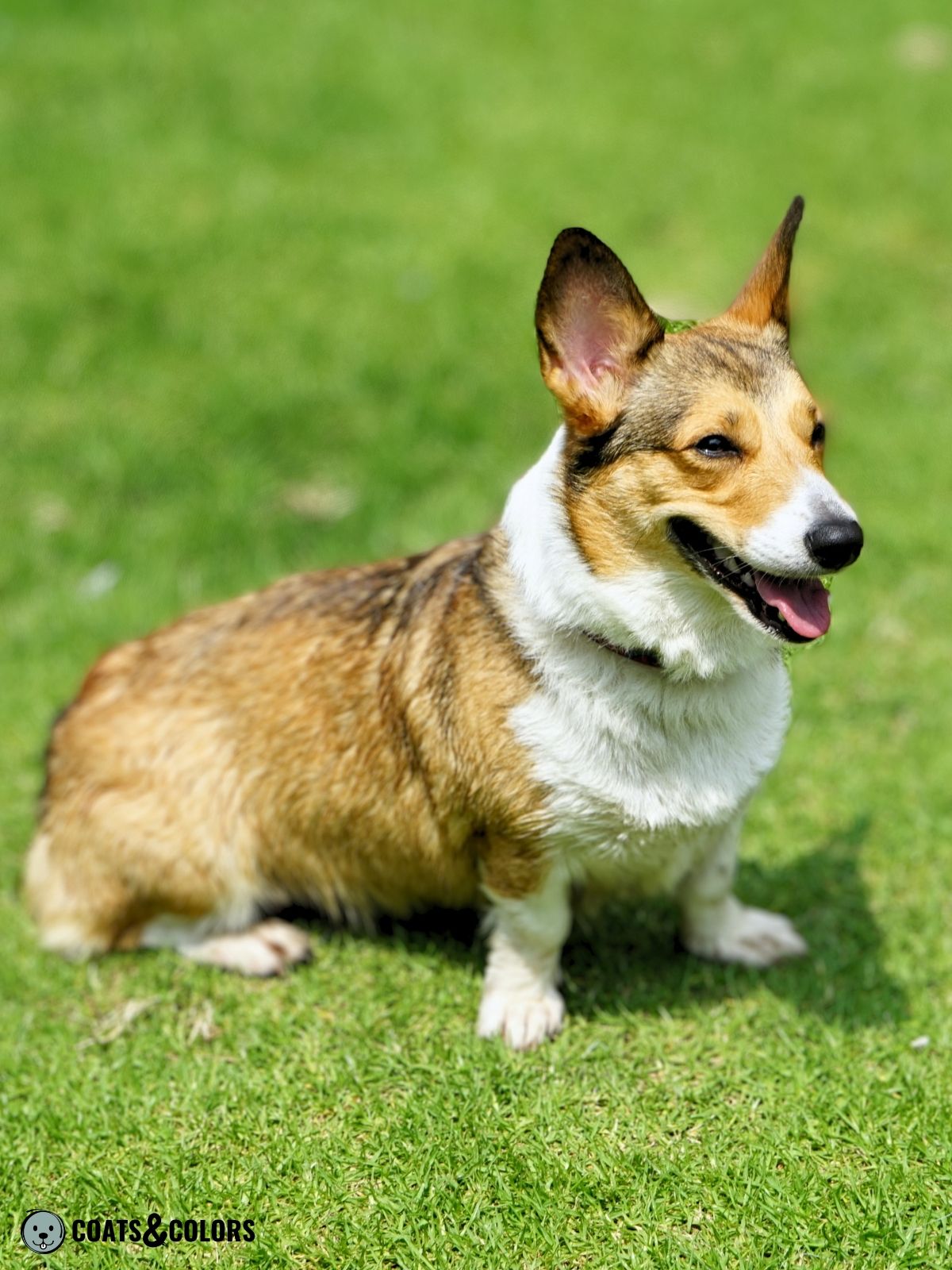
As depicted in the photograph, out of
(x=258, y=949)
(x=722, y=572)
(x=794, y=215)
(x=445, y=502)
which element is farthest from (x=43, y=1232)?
(x=445, y=502)

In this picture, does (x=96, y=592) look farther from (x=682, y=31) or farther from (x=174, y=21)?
(x=682, y=31)

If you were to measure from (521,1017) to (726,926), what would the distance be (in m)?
0.74

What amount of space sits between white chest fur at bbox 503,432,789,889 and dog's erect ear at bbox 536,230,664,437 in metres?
0.18

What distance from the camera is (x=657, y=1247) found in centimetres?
296

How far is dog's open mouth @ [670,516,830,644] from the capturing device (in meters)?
2.92

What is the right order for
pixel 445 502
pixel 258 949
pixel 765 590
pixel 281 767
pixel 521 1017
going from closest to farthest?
pixel 765 590
pixel 521 1017
pixel 281 767
pixel 258 949
pixel 445 502

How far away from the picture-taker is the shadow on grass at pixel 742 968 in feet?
12.3

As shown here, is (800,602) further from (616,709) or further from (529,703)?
(529,703)

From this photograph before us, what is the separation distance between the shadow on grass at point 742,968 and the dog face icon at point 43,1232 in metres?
1.30

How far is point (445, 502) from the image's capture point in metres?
6.46

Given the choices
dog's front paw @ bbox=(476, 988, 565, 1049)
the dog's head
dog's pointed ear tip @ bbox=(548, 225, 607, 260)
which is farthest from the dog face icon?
dog's pointed ear tip @ bbox=(548, 225, 607, 260)

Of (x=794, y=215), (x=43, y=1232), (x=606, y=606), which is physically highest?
(x=794, y=215)

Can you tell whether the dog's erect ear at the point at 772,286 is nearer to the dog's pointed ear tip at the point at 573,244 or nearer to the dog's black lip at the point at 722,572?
the dog's pointed ear tip at the point at 573,244

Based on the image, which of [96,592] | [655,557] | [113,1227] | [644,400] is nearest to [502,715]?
[655,557]
